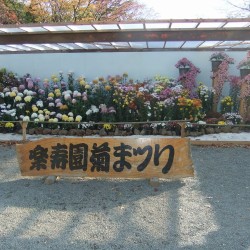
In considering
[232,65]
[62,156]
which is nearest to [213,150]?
[232,65]

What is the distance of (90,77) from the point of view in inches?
→ 367

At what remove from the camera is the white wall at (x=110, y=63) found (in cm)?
906

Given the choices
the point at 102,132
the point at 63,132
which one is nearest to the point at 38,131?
the point at 63,132

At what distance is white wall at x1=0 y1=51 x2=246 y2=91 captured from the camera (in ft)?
29.7

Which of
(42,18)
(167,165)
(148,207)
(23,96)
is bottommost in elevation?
(148,207)

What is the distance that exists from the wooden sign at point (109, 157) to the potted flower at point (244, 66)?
13.6 ft

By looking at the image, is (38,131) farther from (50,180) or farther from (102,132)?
(50,180)

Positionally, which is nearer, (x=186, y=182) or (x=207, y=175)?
(x=186, y=182)

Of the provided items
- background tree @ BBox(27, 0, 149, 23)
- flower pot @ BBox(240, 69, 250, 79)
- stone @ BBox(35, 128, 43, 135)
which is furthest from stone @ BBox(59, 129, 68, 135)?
background tree @ BBox(27, 0, 149, 23)

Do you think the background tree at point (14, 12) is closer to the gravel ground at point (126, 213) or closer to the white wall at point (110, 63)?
the white wall at point (110, 63)

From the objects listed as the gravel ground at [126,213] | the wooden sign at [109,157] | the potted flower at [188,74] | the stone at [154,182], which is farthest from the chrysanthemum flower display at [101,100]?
the stone at [154,182]

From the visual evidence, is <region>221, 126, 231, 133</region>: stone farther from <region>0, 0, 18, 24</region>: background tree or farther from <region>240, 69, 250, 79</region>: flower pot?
<region>0, 0, 18, 24</region>: background tree

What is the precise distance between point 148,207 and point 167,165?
0.90m

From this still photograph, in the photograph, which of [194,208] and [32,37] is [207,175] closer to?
[194,208]
